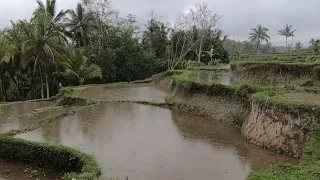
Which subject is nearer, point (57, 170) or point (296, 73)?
point (57, 170)

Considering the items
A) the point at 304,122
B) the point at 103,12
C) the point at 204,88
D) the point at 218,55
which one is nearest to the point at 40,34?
the point at 103,12

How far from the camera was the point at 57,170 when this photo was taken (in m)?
9.51

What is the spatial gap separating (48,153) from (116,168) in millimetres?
2560

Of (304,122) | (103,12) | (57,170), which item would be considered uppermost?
(103,12)

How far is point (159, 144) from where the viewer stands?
34.0 ft

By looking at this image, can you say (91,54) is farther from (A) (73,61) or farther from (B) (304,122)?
(B) (304,122)

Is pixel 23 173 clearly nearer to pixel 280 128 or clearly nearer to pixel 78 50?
pixel 280 128

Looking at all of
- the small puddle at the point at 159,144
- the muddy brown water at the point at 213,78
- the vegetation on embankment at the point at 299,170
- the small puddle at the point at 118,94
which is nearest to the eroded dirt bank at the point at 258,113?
the small puddle at the point at 159,144

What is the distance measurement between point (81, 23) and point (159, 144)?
21.7 meters

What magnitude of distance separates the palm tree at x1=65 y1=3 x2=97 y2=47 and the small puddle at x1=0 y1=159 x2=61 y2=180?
21119mm

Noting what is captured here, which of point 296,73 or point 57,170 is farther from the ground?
point 296,73

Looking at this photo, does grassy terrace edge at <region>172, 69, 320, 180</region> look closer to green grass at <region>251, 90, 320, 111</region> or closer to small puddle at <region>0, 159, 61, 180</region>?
green grass at <region>251, 90, 320, 111</region>

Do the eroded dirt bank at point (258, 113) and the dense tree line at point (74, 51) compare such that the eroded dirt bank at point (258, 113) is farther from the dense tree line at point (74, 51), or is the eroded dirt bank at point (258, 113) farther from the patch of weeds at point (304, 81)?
the dense tree line at point (74, 51)

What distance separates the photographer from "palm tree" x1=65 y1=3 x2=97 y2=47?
2939 centimetres
